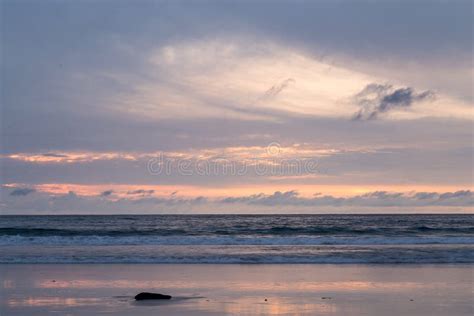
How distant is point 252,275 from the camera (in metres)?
16.8

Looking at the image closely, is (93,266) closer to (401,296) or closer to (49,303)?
(49,303)

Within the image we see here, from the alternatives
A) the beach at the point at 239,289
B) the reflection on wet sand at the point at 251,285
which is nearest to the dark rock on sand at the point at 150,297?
the beach at the point at 239,289

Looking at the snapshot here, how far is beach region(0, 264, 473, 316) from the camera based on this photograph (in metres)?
11.8

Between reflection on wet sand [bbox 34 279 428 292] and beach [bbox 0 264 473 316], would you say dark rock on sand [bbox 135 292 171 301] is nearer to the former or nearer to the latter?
beach [bbox 0 264 473 316]

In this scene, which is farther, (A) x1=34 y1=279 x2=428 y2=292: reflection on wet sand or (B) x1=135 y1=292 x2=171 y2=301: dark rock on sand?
(A) x1=34 y1=279 x2=428 y2=292: reflection on wet sand

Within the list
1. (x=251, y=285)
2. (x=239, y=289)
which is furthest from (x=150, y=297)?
(x=251, y=285)

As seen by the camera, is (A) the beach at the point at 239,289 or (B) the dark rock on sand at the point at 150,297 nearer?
(A) the beach at the point at 239,289

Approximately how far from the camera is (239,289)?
14.2 metres

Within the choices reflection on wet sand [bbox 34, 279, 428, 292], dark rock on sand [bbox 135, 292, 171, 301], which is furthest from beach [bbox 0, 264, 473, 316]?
dark rock on sand [bbox 135, 292, 171, 301]

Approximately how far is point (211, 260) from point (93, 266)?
4191 mm

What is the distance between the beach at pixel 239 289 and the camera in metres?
11.8

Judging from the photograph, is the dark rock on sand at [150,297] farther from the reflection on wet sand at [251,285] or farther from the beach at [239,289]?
the reflection on wet sand at [251,285]

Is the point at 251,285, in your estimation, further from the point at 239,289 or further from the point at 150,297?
the point at 150,297

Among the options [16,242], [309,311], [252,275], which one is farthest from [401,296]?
[16,242]
